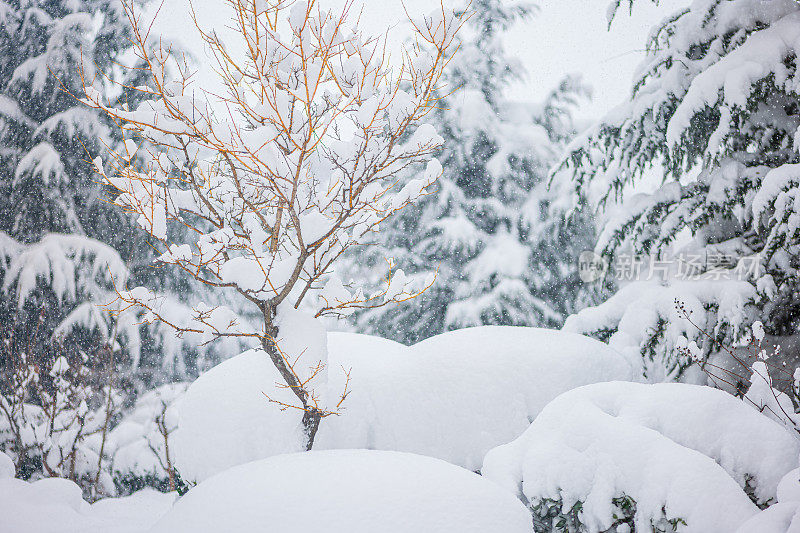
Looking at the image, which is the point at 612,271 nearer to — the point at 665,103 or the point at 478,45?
the point at 665,103

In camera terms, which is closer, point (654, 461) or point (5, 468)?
point (654, 461)

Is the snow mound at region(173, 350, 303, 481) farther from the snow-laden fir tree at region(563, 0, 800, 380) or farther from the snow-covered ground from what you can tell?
the snow-laden fir tree at region(563, 0, 800, 380)

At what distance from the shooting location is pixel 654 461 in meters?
2.19

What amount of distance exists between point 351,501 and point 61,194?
8.93m

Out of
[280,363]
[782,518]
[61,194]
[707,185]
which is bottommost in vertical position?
[782,518]

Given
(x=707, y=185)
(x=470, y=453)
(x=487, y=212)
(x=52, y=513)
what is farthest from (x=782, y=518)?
(x=487, y=212)

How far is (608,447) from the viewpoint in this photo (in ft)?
7.63

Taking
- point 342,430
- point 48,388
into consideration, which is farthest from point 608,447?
point 48,388

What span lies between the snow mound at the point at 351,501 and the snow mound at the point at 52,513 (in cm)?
167

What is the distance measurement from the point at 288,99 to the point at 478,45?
7.55 meters

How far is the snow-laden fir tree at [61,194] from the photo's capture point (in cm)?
771

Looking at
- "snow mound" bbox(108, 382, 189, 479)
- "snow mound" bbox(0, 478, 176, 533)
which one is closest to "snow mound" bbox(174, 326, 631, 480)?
"snow mound" bbox(0, 478, 176, 533)

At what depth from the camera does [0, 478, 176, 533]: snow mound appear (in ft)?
9.78

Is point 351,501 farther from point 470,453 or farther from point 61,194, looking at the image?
point 61,194
